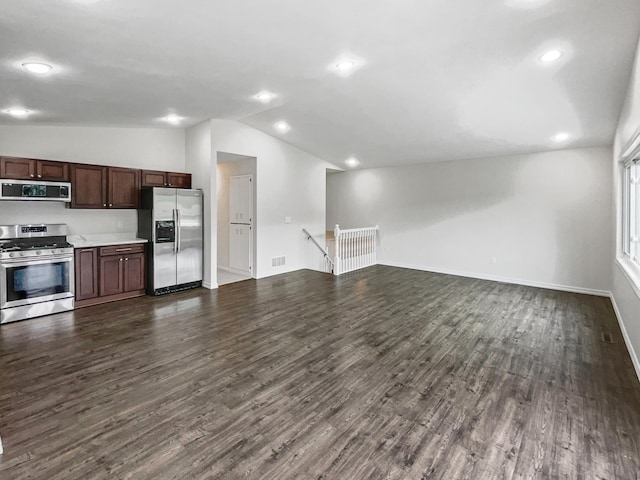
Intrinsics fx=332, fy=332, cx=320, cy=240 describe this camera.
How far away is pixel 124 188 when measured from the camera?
5.39 metres

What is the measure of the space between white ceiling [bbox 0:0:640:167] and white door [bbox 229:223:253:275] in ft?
7.93

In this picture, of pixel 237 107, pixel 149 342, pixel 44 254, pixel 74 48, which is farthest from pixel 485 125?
pixel 44 254

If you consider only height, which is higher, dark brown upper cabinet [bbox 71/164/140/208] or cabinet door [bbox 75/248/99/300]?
dark brown upper cabinet [bbox 71/164/140/208]

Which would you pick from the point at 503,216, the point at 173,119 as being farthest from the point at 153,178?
the point at 503,216

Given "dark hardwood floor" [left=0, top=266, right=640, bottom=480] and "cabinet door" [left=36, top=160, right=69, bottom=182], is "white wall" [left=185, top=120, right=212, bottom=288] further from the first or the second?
"cabinet door" [left=36, top=160, right=69, bottom=182]

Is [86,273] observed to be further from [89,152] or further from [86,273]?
[89,152]

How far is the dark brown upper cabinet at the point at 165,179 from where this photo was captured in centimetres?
561

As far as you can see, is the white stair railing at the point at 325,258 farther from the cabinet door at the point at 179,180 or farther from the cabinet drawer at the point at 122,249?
the cabinet drawer at the point at 122,249

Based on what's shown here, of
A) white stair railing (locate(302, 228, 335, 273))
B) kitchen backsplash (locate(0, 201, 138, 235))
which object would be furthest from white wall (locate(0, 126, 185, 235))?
white stair railing (locate(302, 228, 335, 273))

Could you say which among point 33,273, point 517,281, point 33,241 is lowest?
point 517,281

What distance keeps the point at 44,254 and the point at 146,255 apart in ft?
4.49

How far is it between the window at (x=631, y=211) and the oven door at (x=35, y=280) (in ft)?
23.2

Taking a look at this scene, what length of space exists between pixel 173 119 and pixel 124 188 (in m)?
1.37

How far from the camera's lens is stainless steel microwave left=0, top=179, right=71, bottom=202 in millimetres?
4207
